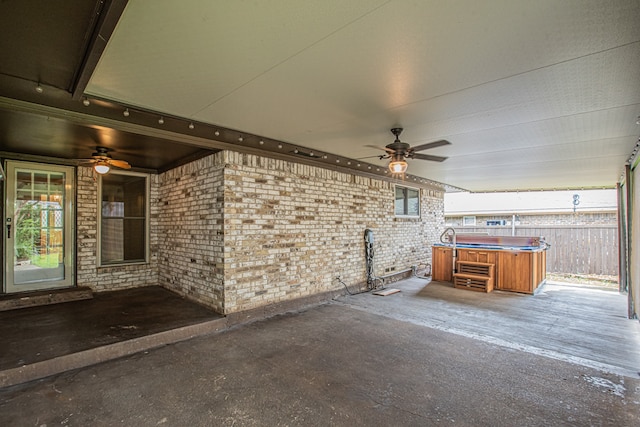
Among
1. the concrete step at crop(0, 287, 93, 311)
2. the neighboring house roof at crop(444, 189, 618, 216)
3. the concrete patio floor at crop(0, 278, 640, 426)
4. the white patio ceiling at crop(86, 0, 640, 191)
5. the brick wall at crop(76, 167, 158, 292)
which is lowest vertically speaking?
the concrete patio floor at crop(0, 278, 640, 426)

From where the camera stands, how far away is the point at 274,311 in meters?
4.72

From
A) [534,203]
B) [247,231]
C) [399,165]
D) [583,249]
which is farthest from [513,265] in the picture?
[534,203]

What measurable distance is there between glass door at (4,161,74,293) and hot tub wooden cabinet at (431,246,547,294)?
328 inches

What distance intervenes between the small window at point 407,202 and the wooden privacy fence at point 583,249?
14.4 ft

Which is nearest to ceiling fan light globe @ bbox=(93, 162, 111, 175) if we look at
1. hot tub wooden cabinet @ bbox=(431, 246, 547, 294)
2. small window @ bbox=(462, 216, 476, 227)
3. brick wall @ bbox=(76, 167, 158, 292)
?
brick wall @ bbox=(76, 167, 158, 292)

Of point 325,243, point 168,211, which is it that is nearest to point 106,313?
point 168,211

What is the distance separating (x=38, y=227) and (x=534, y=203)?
51.4 feet

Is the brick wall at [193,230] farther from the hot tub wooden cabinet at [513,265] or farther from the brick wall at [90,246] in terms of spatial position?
the hot tub wooden cabinet at [513,265]

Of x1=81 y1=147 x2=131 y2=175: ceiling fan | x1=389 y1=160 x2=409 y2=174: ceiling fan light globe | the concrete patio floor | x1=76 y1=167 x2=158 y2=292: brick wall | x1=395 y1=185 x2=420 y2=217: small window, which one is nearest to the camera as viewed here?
the concrete patio floor

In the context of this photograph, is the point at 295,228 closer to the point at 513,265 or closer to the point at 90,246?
the point at 90,246

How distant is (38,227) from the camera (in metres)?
4.98

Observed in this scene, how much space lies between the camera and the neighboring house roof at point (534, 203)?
10922 mm

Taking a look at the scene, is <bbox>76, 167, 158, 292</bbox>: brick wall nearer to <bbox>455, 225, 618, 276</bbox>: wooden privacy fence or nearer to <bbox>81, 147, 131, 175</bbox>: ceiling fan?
<bbox>81, 147, 131, 175</bbox>: ceiling fan

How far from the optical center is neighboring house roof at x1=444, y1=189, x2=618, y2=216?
10922 mm
